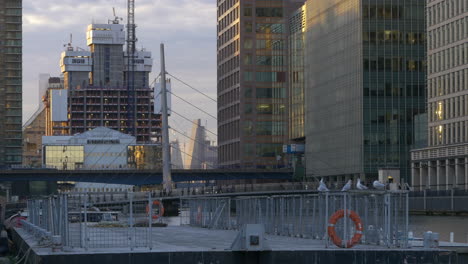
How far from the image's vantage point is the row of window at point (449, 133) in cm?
14300

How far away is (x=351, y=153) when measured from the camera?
17175 cm

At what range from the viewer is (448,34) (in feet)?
489

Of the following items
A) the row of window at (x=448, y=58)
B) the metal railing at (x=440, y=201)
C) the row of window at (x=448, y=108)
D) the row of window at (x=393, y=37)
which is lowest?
the metal railing at (x=440, y=201)

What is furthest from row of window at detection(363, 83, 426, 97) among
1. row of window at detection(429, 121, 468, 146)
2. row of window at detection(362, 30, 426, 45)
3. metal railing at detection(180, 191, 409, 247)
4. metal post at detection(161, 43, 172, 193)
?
metal railing at detection(180, 191, 409, 247)

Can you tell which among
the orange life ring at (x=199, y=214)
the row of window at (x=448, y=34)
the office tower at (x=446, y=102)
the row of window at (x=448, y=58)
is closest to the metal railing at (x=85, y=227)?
the orange life ring at (x=199, y=214)

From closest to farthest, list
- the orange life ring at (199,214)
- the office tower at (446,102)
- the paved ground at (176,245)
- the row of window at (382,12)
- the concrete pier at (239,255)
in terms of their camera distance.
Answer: the concrete pier at (239,255) < the paved ground at (176,245) < the orange life ring at (199,214) < the office tower at (446,102) < the row of window at (382,12)

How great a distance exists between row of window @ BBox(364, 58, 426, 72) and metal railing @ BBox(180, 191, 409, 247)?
368 ft

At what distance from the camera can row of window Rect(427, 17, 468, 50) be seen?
14325cm

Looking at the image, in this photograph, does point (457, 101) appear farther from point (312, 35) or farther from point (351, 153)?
point (312, 35)

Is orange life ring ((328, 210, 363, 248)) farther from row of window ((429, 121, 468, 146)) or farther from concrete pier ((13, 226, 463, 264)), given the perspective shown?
row of window ((429, 121, 468, 146))

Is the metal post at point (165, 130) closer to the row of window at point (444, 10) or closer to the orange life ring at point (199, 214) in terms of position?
the row of window at point (444, 10)

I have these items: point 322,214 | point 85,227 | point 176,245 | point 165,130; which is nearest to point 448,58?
point 165,130

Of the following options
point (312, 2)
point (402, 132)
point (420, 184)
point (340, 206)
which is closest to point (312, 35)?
point (312, 2)

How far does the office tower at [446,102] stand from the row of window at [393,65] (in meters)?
13.3
